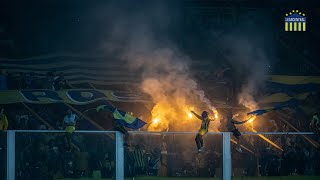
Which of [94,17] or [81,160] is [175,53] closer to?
[94,17]

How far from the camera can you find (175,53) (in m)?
24.3

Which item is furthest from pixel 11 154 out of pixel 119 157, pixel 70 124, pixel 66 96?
pixel 66 96

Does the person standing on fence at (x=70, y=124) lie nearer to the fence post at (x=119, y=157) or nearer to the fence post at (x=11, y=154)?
the fence post at (x=119, y=157)

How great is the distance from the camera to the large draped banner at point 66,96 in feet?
74.1

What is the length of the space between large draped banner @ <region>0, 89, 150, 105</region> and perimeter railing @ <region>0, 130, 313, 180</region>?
243 centimetres

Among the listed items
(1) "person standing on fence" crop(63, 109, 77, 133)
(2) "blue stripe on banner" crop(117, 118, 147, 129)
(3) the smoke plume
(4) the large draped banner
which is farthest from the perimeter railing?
(4) the large draped banner

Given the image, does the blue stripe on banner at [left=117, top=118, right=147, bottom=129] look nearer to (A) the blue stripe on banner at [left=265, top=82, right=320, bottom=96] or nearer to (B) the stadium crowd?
(B) the stadium crowd

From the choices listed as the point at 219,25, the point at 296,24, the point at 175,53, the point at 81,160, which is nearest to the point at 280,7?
the point at 296,24

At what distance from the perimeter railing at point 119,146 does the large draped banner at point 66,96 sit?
2.43m

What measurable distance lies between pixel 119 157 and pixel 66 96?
7.18 m

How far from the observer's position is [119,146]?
16484 millimetres

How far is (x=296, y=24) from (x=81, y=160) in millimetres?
11958

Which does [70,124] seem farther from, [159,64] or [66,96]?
[159,64]

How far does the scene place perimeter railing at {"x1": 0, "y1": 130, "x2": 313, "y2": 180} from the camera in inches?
645
